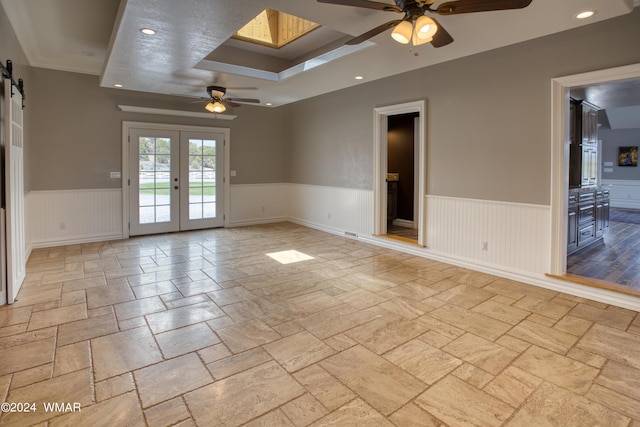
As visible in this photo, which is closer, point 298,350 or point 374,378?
point 374,378

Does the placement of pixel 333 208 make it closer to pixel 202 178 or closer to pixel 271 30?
pixel 202 178

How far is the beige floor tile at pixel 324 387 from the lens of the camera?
2.08 m

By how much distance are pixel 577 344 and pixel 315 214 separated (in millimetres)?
5446

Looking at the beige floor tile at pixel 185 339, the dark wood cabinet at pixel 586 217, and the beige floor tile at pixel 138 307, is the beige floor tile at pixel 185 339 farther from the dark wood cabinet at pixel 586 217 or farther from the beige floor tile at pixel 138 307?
the dark wood cabinet at pixel 586 217

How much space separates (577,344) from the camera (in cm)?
274

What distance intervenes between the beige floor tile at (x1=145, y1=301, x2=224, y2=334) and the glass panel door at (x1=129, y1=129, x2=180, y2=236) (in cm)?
396

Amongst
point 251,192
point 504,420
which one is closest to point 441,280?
point 504,420

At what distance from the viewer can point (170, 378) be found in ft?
7.50

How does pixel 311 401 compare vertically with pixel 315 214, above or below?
below

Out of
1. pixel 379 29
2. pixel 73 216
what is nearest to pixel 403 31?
pixel 379 29

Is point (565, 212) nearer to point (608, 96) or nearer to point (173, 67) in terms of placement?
point (608, 96)

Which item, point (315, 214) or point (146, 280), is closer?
point (146, 280)

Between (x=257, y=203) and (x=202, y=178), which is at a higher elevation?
(x=202, y=178)

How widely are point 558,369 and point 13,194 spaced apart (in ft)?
16.2
